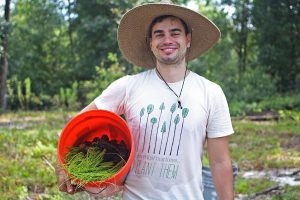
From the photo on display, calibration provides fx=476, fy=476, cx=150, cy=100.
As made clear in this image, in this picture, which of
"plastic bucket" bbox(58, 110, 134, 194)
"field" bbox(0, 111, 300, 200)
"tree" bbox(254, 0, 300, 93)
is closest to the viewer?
"plastic bucket" bbox(58, 110, 134, 194)

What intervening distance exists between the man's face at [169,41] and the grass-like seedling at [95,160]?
43cm

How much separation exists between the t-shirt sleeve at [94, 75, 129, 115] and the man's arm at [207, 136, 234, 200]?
1.45 ft

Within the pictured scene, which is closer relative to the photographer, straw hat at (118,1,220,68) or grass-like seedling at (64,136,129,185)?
grass-like seedling at (64,136,129,185)

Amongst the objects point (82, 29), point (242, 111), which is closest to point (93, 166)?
point (242, 111)

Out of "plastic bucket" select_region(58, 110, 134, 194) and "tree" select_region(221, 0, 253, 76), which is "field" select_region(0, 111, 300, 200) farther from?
"tree" select_region(221, 0, 253, 76)

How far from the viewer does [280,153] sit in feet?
23.3

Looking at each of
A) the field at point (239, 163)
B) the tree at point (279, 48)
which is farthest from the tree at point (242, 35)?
the field at point (239, 163)

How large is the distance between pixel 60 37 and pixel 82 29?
5.57 meters

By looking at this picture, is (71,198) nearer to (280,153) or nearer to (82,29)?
(280,153)

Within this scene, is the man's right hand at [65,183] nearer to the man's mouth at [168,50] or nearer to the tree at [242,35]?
the man's mouth at [168,50]

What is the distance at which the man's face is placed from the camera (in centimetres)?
208

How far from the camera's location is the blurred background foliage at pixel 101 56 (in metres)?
16.0

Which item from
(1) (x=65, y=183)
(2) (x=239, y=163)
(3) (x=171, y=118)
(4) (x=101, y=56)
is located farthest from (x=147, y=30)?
(4) (x=101, y=56)

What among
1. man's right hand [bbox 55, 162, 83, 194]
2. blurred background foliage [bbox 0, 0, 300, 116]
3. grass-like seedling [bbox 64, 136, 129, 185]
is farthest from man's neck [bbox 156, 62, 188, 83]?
blurred background foliage [bbox 0, 0, 300, 116]
